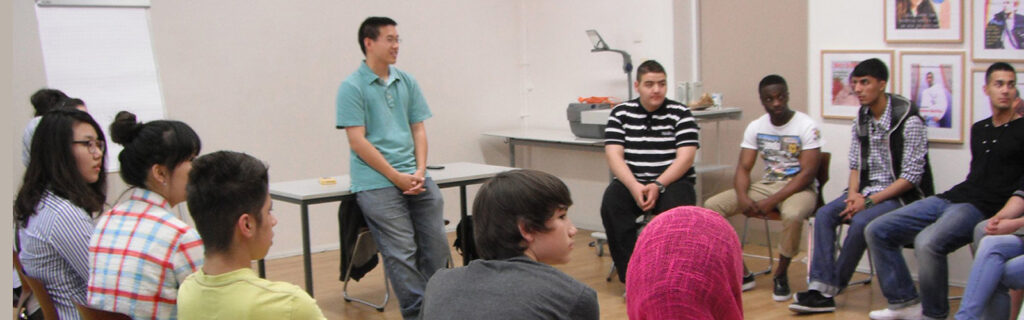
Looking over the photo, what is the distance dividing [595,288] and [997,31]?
228 centimetres

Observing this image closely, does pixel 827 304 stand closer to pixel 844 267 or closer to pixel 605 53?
pixel 844 267

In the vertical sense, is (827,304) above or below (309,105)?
below

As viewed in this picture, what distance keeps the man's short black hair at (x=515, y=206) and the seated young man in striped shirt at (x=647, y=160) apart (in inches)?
112

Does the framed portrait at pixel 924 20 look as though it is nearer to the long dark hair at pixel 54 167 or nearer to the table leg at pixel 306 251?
the table leg at pixel 306 251

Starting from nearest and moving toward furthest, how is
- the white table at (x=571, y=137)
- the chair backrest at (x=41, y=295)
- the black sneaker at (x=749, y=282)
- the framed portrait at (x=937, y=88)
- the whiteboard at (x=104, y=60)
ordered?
the chair backrest at (x=41, y=295) < the framed portrait at (x=937, y=88) < the black sneaker at (x=749, y=282) < the whiteboard at (x=104, y=60) < the white table at (x=571, y=137)

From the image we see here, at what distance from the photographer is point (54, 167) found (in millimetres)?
2492

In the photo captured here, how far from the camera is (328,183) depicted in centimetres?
450

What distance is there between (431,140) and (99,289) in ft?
14.6

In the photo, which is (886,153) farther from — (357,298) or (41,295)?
(41,295)

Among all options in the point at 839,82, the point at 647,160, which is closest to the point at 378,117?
the point at 647,160

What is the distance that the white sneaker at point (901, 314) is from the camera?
13.4 feet

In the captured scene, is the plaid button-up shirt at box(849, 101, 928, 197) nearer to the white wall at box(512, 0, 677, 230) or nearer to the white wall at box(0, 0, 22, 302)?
the white wall at box(512, 0, 677, 230)

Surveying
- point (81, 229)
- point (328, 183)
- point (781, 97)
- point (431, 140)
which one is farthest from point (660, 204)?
point (81, 229)

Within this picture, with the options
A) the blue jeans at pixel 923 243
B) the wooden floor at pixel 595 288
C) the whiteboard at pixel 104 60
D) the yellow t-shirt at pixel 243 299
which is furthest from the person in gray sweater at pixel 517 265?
the whiteboard at pixel 104 60
